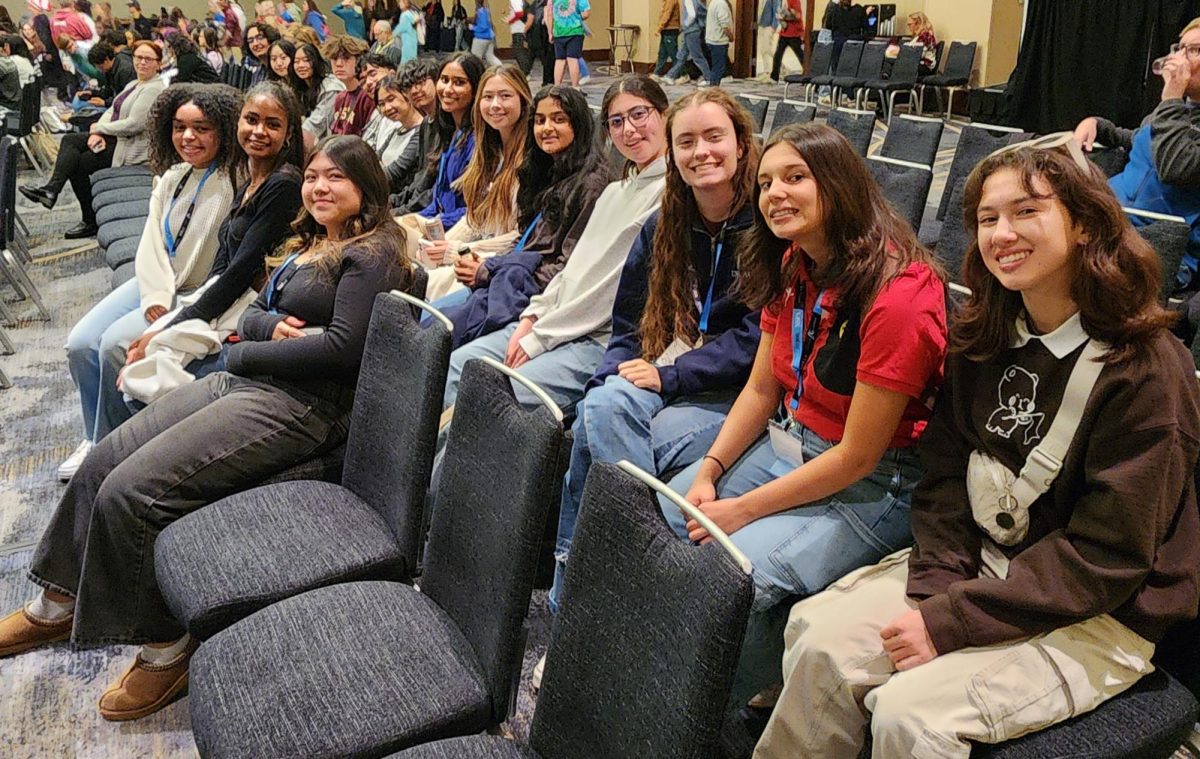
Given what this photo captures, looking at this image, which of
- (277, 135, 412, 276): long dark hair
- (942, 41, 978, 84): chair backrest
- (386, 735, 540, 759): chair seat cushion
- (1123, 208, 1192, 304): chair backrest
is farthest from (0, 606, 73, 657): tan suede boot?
Answer: (942, 41, 978, 84): chair backrest

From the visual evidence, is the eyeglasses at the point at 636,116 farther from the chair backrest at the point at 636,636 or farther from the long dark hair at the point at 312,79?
the long dark hair at the point at 312,79

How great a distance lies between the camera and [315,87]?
18.9ft

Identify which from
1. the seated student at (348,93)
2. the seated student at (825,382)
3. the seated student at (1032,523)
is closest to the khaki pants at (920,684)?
the seated student at (1032,523)

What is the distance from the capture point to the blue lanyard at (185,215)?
3043 millimetres

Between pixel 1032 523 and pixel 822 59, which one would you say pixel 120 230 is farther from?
pixel 822 59

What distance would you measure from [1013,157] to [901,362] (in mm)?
368

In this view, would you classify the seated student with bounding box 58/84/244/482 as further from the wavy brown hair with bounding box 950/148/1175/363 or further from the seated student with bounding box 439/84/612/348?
the wavy brown hair with bounding box 950/148/1175/363

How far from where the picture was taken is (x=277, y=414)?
2.20 m

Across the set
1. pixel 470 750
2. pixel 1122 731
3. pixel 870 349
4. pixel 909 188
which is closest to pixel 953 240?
pixel 909 188

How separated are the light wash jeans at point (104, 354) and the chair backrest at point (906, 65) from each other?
802 cm

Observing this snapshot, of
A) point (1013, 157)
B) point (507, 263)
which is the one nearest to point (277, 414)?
point (507, 263)

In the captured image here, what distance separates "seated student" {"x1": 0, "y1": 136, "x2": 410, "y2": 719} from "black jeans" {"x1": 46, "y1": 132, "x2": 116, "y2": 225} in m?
4.80

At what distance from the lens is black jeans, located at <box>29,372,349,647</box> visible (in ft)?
6.63

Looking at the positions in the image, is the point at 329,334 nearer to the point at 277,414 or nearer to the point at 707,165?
the point at 277,414
